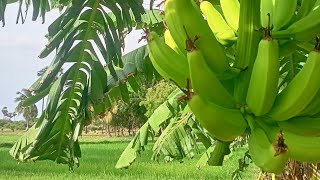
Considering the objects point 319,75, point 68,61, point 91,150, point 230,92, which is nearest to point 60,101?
point 68,61

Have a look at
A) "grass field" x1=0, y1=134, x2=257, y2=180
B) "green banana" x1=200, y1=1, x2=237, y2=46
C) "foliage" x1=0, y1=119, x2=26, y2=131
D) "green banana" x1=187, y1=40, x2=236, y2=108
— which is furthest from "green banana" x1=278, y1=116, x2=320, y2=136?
"foliage" x1=0, y1=119, x2=26, y2=131

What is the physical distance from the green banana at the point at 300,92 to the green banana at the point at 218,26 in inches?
8.6

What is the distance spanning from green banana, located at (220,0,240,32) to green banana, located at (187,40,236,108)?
0.26 meters

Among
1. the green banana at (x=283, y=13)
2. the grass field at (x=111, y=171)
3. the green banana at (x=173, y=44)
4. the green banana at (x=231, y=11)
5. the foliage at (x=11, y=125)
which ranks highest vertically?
the green banana at (x=231, y=11)

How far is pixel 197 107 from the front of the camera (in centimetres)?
92

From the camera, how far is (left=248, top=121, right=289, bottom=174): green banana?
87cm

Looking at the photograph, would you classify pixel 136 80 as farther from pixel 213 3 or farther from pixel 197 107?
pixel 197 107

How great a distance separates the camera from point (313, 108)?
41.0 inches

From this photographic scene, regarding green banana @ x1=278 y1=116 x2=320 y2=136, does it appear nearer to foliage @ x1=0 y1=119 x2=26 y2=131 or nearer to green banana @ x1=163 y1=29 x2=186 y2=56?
green banana @ x1=163 y1=29 x2=186 y2=56

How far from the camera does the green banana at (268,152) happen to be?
34.4 inches

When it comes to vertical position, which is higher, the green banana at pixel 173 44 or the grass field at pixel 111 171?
the green banana at pixel 173 44

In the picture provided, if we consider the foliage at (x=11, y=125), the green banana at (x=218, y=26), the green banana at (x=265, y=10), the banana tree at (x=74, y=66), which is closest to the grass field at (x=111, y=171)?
the banana tree at (x=74, y=66)

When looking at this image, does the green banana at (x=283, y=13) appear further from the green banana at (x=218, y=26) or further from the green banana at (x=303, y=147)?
the green banana at (x=303, y=147)

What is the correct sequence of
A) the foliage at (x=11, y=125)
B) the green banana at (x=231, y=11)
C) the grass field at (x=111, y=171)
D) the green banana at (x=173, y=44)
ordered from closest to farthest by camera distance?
the green banana at (x=173, y=44), the green banana at (x=231, y=11), the grass field at (x=111, y=171), the foliage at (x=11, y=125)
